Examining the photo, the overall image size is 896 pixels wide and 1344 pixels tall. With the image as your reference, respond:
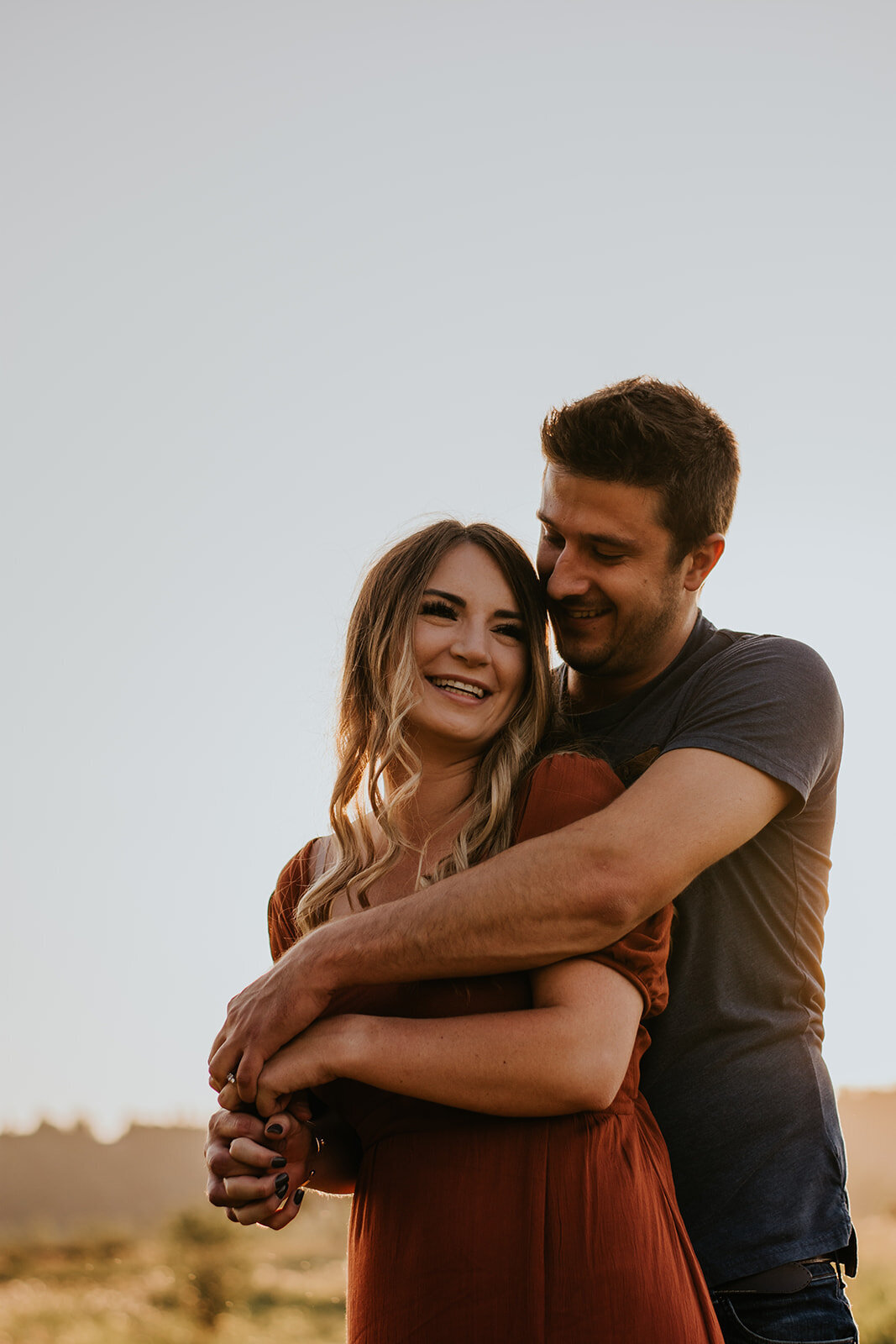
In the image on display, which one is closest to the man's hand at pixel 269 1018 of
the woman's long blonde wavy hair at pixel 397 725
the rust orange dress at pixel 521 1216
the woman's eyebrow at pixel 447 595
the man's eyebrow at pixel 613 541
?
the rust orange dress at pixel 521 1216

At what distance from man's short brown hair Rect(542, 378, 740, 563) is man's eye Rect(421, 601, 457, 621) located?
511mm

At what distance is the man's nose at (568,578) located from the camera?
2.51 meters

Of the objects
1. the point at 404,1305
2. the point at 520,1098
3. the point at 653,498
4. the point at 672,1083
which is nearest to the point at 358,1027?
the point at 520,1098

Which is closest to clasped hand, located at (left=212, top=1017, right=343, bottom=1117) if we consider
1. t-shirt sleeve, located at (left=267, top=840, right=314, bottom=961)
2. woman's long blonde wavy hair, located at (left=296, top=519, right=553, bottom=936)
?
woman's long blonde wavy hair, located at (left=296, top=519, right=553, bottom=936)

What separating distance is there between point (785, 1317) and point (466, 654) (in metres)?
1.42

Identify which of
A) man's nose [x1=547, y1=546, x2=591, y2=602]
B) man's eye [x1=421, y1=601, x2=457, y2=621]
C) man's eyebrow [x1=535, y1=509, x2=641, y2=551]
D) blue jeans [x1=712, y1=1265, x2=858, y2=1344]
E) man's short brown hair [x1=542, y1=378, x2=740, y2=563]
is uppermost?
man's short brown hair [x1=542, y1=378, x2=740, y2=563]

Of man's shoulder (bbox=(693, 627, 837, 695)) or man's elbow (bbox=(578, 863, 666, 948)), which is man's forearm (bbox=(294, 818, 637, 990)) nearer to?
man's elbow (bbox=(578, 863, 666, 948))

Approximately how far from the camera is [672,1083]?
2.12 metres

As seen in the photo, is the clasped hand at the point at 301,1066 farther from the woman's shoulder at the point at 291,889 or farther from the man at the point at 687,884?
the woman's shoulder at the point at 291,889

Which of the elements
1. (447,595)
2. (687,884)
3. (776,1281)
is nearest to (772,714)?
(687,884)

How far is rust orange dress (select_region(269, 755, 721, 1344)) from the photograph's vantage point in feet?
5.35

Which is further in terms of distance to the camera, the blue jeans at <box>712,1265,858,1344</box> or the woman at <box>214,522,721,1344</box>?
the blue jeans at <box>712,1265,858,1344</box>

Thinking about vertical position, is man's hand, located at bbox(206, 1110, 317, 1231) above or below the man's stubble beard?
below

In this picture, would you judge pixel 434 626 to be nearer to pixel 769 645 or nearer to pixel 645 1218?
pixel 769 645
